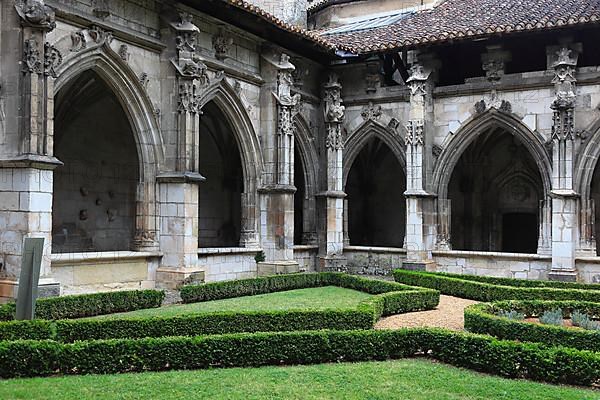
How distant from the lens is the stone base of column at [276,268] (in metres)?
16.0

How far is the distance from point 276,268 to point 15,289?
23.2 feet

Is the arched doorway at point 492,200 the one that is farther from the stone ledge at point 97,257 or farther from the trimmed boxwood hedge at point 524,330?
the stone ledge at point 97,257

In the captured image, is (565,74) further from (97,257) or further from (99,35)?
(97,257)

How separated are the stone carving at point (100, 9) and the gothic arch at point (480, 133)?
29.2 feet

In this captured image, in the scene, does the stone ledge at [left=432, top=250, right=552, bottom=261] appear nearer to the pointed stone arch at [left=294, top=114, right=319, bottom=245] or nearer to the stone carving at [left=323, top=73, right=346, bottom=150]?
the pointed stone arch at [left=294, top=114, right=319, bottom=245]

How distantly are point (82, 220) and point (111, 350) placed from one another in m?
9.41

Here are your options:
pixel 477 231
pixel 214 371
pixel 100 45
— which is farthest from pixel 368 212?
pixel 214 371

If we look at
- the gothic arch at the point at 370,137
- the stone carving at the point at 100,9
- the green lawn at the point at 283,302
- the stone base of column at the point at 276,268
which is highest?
the stone carving at the point at 100,9

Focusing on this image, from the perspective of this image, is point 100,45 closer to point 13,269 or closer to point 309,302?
point 13,269

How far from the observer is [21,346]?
7043 mm

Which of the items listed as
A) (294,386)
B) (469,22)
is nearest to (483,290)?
(469,22)

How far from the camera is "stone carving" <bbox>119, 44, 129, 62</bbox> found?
12680 mm

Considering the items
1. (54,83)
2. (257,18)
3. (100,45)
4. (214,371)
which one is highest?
(257,18)

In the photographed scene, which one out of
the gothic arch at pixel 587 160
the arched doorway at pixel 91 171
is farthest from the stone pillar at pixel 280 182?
the gothic arch at pixel 587 160
